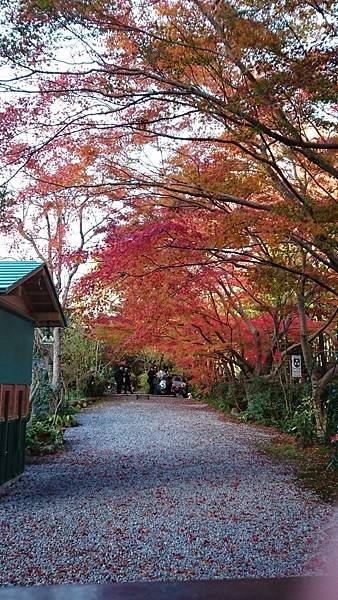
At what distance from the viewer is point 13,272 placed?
650 cm

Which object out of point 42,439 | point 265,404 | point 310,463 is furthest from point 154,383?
point 310,463

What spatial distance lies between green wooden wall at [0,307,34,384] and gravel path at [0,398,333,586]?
141 cm

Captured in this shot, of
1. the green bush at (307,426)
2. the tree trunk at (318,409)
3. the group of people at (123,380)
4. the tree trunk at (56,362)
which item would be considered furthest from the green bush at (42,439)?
the group of people at (123,380)

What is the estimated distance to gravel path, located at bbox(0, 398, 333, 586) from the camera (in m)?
4.06

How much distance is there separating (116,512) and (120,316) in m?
12.5

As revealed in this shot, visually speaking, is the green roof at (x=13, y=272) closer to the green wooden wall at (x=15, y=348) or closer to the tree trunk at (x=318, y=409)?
the green wooden wall at (x=15, y=348)

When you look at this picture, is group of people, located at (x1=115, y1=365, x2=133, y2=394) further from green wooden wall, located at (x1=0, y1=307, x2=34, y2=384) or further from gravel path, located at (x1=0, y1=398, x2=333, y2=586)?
green wooden wall, located at (x1=0, y1=307, x2=34, y2=384)

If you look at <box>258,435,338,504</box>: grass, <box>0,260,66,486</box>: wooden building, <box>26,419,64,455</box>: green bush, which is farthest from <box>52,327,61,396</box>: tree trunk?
<box>0,260,66,486</box>: wooden building

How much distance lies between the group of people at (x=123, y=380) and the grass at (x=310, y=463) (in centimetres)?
1818

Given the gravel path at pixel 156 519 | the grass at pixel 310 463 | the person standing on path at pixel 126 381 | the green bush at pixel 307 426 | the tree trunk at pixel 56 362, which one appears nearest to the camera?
the gravel path at pixel 156 519

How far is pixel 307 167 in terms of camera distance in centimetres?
889

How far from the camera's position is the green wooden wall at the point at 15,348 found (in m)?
6.45

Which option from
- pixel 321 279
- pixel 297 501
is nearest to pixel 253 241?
pixel 321 279

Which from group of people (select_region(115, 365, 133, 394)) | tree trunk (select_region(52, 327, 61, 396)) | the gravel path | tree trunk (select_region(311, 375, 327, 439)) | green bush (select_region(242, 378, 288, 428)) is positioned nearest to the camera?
the gravel path
